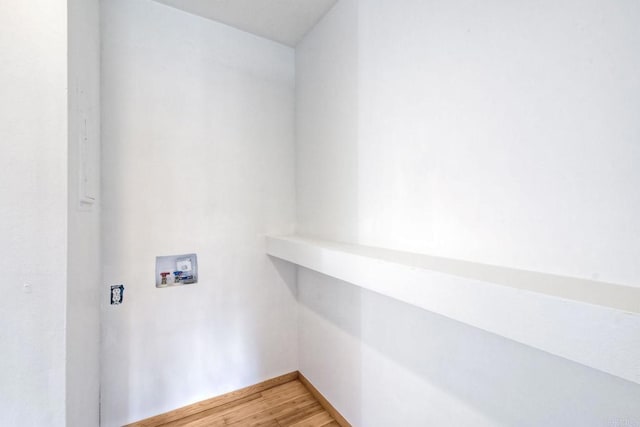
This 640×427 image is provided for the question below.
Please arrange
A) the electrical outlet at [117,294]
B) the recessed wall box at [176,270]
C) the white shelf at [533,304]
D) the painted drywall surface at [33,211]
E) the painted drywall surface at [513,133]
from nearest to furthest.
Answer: the white shelf at [533,304], the painted drywall surface at [513,133], the painted drywall surface at [33,211], the electrical outlet at [117,294], the recessed wall box at [176,270]

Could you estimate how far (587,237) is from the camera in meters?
0.70

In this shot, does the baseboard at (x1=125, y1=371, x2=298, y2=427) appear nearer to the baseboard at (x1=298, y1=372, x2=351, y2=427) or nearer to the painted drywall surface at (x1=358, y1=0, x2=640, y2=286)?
the baseboard at (x1=298, y1=372, x2=351, y2=427)

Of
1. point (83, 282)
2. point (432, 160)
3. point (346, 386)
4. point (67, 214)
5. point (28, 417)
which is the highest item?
point (432, 160)

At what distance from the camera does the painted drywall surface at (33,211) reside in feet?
2.93

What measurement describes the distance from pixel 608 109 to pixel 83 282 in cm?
196

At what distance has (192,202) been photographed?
1.71m

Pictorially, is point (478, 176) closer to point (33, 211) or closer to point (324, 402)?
point (33, 211)

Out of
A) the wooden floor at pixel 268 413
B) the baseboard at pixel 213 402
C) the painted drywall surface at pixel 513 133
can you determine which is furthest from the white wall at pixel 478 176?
the baseboard at pixel 213 402

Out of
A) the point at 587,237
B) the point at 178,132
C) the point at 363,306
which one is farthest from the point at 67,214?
the point at 587,237

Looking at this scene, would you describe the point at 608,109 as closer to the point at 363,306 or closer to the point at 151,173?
the point at 363,306

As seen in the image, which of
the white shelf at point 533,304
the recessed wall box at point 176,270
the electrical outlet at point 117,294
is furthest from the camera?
the recessed wall box at point 176,270

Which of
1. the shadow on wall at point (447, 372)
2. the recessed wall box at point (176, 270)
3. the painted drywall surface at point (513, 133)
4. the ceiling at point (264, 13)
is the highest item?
the ceiling at point (264, 13)

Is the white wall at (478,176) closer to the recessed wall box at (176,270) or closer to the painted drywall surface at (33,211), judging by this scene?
the recessed wall box at (176,270)

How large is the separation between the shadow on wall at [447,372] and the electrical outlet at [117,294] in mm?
1209
